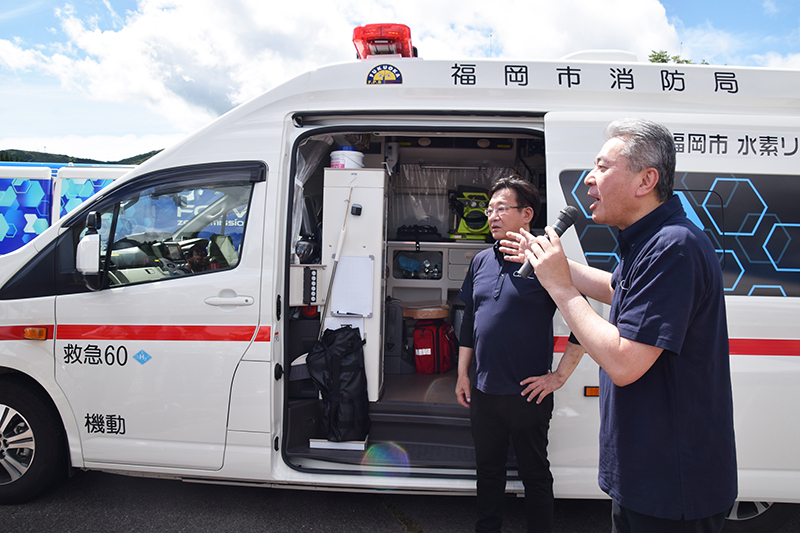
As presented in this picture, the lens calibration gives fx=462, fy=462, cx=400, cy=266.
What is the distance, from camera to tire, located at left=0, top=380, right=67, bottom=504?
109 inches

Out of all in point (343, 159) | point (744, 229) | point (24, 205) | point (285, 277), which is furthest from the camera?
point (24, 205)

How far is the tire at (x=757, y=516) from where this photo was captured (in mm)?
2623

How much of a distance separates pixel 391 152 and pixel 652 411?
3819 millimetres

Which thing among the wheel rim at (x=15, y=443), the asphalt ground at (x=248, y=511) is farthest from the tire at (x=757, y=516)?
the wheel rim at (x=15, y=443)

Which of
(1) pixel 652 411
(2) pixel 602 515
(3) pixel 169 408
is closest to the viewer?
(1) pixel 652 411

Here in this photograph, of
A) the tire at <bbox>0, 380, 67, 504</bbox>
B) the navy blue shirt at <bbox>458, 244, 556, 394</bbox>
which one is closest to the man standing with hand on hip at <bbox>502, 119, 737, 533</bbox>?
the navy blue shirt at <bbox>458, 244, 556, 394</bbox>

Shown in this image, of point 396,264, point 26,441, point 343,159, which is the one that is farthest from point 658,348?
point 396,264

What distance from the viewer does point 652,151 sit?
130cm

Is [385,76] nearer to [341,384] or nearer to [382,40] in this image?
[382,40]

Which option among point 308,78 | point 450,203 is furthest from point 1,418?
point 450,203

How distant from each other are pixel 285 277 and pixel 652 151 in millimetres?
2039

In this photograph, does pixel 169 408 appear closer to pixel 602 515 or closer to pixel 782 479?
pixel 602 515

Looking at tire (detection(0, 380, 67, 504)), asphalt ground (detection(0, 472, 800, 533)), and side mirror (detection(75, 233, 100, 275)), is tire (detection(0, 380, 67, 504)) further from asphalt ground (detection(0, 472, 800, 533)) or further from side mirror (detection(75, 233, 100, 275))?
side mirror (detection(75, 233, 100, 275))

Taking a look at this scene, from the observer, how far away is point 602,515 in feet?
9.45
